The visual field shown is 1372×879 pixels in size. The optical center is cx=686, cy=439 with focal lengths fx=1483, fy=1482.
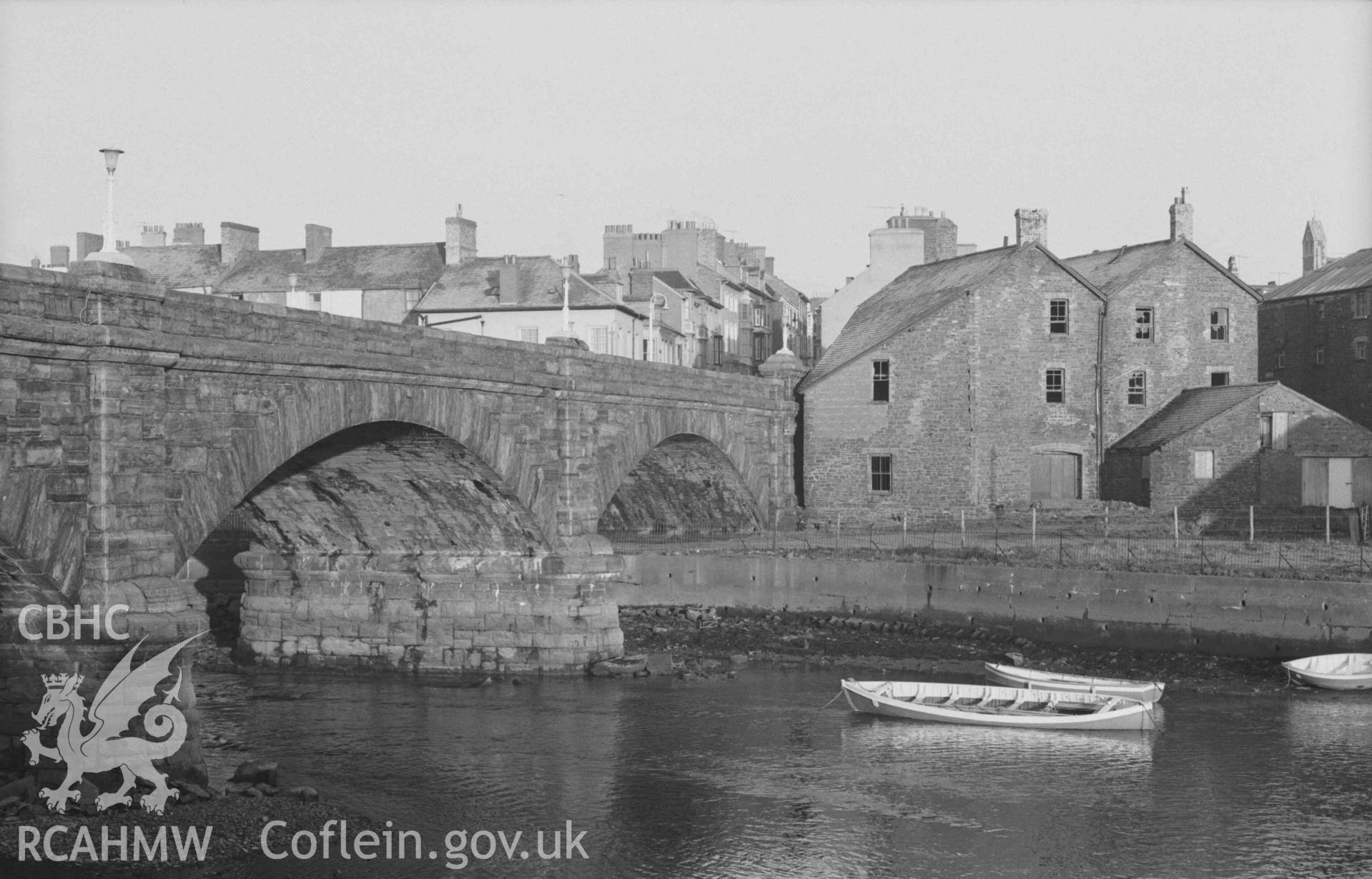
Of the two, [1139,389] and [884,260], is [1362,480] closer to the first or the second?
[1139,389]

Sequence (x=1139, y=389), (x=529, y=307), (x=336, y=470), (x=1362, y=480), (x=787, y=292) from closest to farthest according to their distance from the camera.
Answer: (x=336, y=470), (x=1362, y=480), (x=1139, y=389), (x=529, y=307), (x=787, y=292)

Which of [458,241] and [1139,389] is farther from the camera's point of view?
[458,241]

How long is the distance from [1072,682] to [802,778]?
29.2 ft

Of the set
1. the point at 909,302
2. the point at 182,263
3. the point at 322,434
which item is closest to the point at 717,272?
the point at 909,302

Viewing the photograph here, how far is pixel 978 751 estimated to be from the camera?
88.7 feet

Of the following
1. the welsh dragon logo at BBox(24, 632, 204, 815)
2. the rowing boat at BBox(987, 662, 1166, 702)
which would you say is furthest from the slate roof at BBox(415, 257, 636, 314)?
the welsh dragon logo at BBox(24, 632, 204, 815)

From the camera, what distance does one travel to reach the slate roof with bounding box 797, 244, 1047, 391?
53.0 metres

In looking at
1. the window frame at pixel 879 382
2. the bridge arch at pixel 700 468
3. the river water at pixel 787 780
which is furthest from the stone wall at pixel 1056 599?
the window frame at pixel 879 382

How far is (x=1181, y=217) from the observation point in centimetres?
5612

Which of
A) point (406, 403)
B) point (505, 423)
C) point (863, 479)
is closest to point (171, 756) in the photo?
point (406, 403)

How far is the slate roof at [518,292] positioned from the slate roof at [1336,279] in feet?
98.6

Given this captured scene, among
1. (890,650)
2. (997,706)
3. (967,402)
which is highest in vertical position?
(967,402)

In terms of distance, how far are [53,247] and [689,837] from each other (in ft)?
189

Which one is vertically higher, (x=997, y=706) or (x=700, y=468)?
(x=700, y=468)
